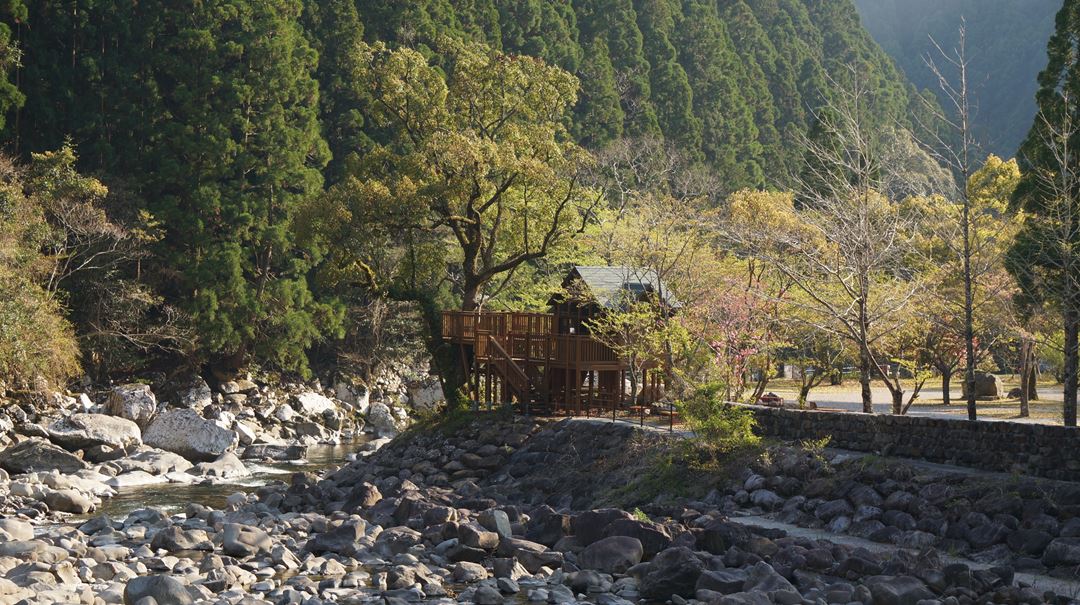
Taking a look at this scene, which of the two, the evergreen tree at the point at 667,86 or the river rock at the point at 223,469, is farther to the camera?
the evergreen tree at the point at 667,86

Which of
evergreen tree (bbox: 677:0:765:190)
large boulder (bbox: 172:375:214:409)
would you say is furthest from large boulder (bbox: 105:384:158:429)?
evergreen tree (bbox: 677:0:765:190)

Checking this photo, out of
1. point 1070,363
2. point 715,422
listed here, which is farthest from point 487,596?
Answer: point 1070,363

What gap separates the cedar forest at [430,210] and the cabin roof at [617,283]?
1.76ft

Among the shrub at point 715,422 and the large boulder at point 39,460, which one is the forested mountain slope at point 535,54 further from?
the shrub at point 715,422

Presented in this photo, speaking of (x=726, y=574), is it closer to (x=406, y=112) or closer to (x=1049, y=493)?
(x=1049, y=493)

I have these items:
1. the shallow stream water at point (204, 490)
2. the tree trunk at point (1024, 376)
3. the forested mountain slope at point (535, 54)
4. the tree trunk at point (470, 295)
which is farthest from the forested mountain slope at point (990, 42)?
the shallow stream water at point (204, 490)

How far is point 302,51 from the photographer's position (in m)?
43.4

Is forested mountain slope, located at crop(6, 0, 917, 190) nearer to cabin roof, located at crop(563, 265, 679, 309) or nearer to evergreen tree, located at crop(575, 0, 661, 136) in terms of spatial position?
evergreen tree, located at crop(575, 0, 661, 136)

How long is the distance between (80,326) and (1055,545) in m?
30.8

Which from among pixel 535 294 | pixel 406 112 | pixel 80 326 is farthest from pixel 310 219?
pixel 80 326

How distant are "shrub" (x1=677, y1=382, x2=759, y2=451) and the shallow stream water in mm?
9237

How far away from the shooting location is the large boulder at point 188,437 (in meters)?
29.5

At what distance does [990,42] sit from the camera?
5128 inches

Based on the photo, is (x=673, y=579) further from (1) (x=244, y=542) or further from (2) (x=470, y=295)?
(2) (x=470, y=295)
